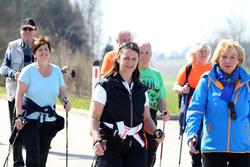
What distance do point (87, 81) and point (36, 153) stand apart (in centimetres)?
1537

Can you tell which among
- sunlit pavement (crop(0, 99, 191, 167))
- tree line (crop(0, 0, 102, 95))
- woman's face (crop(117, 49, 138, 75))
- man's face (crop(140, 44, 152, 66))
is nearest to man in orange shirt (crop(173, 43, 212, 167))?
man's face (crop(140, 44, 152, 66))

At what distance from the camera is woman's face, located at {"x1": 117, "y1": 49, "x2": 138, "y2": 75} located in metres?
4.36

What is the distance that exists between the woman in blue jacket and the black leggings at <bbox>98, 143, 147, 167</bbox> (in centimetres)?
48

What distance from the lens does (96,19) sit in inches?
2329

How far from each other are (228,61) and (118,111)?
3.90 ft

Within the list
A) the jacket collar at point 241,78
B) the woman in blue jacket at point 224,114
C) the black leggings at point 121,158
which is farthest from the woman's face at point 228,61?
the black leggings at point 121,158

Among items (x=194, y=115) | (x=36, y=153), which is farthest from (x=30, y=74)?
(x=194, y=115)

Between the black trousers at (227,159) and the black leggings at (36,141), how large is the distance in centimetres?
199

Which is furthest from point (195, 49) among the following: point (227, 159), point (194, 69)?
point (227, 159)

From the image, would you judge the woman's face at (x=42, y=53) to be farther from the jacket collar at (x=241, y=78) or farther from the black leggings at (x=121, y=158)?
the jacket collar at (x=241, y=78)

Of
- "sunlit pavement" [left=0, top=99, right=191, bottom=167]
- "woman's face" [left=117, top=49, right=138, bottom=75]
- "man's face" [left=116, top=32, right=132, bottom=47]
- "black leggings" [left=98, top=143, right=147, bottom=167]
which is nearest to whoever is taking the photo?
"black leggings" [left=98, top=143, right=147, bottom=167]

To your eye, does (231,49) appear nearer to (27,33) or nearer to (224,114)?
(224,114)

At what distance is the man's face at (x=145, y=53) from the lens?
5781mm

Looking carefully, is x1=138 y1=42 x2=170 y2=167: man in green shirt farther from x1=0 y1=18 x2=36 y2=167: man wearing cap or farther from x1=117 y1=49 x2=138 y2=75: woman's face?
x1=0 y1=18 x2=36 y2=167: man wearing cap
